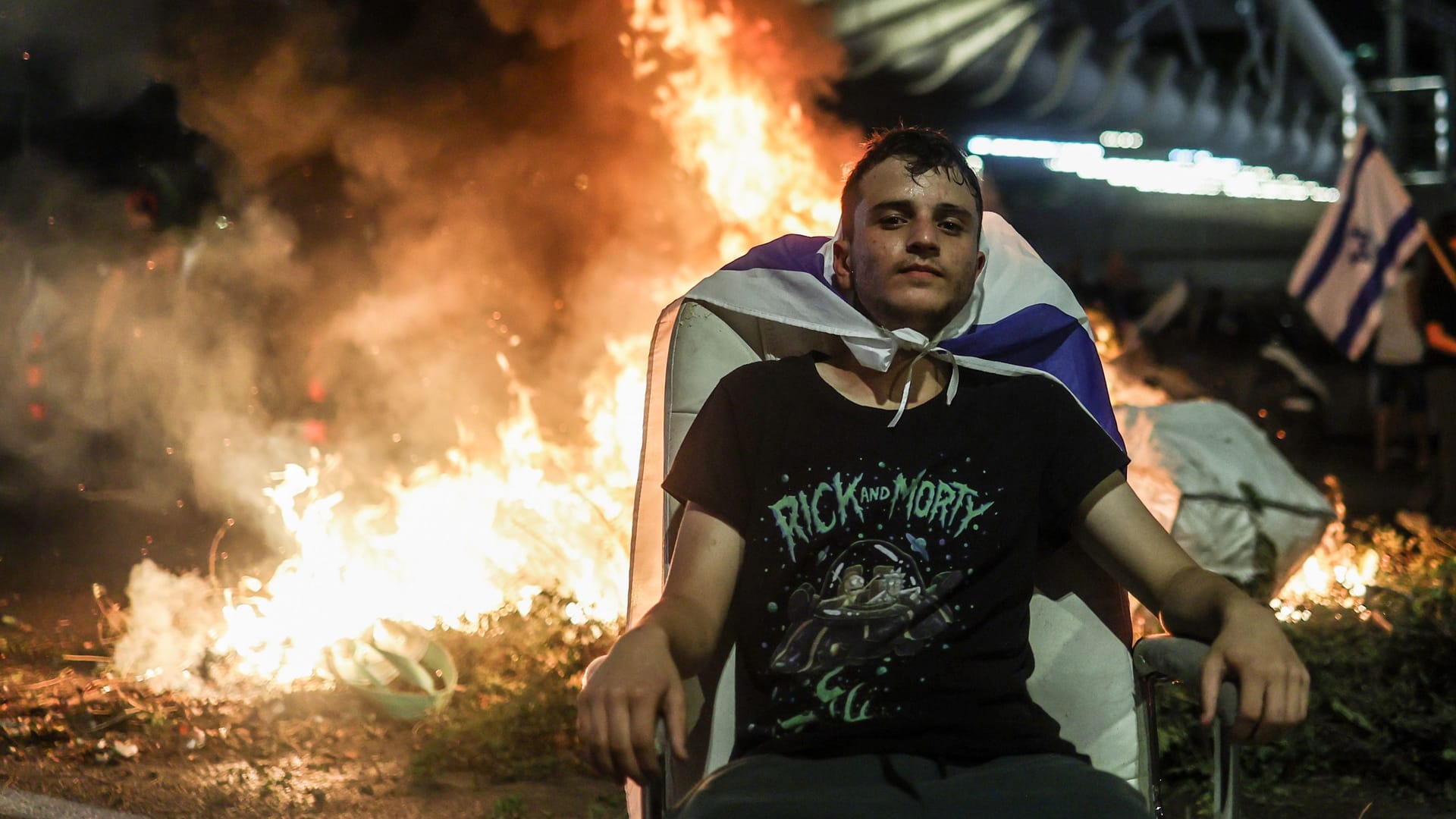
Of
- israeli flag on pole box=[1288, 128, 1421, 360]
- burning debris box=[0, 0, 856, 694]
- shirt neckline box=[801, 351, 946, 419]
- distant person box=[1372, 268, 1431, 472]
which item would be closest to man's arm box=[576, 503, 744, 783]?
shirt neckline box=[801, 351, 946, 419]

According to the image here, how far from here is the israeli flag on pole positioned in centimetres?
866

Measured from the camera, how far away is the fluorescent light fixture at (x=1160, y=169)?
16.1 metres

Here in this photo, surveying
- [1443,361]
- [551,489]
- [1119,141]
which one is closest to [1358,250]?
[1443,361]

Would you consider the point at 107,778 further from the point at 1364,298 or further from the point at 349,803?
the point at 1364,298

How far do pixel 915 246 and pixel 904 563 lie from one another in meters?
0.70

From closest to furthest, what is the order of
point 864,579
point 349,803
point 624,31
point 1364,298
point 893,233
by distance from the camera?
1. point 864,579
2. point 893,233
3. point 349,803
4. point 624,31
5. point 1364,298

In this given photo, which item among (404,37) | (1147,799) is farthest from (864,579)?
(404,37)

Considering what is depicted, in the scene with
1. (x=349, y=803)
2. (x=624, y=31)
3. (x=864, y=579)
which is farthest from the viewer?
(x=624, y=31)

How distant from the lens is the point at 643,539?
293 centimetres

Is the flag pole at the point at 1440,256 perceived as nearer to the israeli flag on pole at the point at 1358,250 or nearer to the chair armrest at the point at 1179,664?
the israeli flag on pole at the point at 1358,250

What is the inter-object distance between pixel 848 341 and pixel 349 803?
7.58ft

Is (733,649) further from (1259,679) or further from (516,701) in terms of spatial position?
(516,701)

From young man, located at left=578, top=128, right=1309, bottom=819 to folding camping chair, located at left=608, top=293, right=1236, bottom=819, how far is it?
102 millimetres

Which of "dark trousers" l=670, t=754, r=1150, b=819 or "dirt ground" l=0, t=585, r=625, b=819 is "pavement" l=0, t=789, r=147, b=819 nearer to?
"dirt ground" l=0, t=585, r=625, b=819
